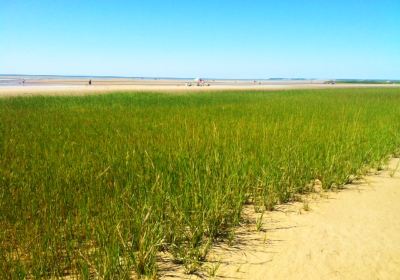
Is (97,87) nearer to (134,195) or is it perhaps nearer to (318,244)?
(134,195)

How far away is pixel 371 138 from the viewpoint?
27.1 feet

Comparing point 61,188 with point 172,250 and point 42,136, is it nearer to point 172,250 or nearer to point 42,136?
point 172,250

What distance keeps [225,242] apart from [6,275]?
196cm

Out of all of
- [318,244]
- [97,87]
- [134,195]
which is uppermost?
[97,87]

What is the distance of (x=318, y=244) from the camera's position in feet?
11.9

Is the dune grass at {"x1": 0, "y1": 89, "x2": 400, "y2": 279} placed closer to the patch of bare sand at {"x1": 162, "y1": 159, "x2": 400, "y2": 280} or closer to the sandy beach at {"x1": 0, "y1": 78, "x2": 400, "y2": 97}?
the patch of bare sand at {"x1": 162, "y1": 159, "x2": 400, "y2": 280}

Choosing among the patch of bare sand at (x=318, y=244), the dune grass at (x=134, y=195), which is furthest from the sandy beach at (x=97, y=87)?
the patch of bare sand at (x=318, y=244)

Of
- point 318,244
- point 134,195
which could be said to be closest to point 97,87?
point 134,195

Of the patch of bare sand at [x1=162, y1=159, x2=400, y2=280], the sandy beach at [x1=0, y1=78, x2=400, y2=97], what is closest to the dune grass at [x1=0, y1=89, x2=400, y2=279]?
the patch of bare sand at [x1=162, y1=159, x2=400, y2=280]

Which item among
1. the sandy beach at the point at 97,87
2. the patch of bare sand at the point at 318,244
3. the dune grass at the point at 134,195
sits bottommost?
the patch of bare sand at the point at 318,244

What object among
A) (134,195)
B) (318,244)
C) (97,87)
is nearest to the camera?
(318,244)

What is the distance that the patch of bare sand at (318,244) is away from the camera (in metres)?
3.14

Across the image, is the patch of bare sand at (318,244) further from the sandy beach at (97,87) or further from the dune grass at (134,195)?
the sandy beach at (97,87)

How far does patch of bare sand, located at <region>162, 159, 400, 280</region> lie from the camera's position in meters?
3.14
